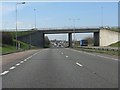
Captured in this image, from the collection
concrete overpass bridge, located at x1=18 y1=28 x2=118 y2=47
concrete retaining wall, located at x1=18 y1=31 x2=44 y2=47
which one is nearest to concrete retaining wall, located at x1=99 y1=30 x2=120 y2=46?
concrete overpass bridge, located at x1=18 y1=28 x2=118 y2=47

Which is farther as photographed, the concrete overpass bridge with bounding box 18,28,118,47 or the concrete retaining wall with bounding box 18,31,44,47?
the concrete retaining wall with bounding box 18,31,44,47

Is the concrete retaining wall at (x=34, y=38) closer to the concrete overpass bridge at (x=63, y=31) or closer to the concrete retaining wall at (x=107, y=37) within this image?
the concrete overpass bridge at (x=63, y=31)

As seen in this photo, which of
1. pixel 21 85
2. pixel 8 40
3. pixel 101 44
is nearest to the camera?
pixel 21 85

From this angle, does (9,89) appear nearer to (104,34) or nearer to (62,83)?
(62,83)

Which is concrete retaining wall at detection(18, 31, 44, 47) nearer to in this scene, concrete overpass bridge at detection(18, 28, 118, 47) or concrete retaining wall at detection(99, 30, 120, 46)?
concrete overpass bridge at detection(18, 28, 118, 47)

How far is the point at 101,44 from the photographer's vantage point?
116m

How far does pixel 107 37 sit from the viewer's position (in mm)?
117812

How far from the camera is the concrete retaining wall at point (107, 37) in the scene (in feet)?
381

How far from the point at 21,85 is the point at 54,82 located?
57.1 inches

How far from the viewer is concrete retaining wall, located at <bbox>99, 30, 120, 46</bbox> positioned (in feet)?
381

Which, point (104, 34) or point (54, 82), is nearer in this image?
point (54, 82)

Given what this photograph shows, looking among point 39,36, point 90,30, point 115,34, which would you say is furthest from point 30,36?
point 115,34

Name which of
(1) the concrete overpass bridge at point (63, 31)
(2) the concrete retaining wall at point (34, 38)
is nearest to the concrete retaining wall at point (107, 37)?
(1) the concrete overpass bridge at point (63, 31)

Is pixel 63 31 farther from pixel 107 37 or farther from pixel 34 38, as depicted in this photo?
pixel 107 37
